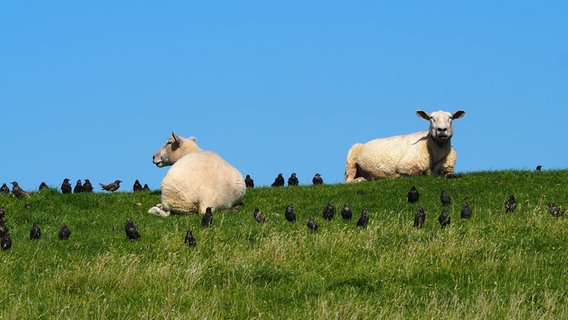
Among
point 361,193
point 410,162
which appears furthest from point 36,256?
point 410,162

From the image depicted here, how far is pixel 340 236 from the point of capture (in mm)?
19656

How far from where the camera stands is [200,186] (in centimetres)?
2720

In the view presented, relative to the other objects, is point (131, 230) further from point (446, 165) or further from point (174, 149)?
point (446, 165)

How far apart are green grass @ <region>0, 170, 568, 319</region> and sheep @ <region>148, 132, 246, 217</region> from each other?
6.54ft

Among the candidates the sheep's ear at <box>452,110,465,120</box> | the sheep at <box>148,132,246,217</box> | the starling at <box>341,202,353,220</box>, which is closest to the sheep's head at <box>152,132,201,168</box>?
the sheep at <box>148,132,246,217</box>

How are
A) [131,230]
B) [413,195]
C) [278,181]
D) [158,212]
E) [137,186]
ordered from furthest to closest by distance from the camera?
[278,181] → [137,186] → [158,212] → [413,195] → [131,230]

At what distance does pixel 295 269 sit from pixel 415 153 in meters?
17.5

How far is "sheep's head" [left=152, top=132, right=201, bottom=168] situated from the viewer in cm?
3281

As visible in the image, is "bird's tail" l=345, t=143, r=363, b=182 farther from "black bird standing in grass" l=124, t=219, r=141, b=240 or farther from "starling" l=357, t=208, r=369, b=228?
"black bird standing in grass" l=124, t=219, r=141, b=240

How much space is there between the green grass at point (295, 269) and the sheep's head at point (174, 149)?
24.8 ft

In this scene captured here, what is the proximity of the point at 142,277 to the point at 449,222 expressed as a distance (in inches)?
323

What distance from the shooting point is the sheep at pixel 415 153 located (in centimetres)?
3397

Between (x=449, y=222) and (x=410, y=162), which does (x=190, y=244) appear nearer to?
(x=449, y=222)

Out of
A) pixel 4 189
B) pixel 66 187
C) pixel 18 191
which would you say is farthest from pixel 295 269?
pixel 4 189
